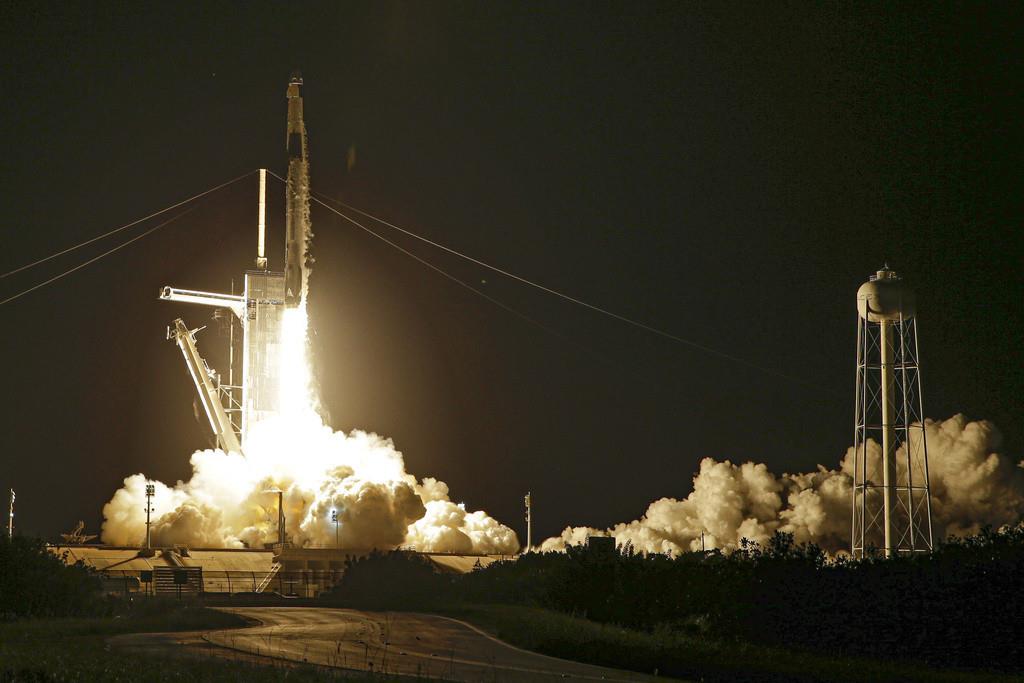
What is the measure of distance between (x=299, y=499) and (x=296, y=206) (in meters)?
17.6

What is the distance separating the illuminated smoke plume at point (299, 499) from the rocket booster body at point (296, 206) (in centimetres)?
171

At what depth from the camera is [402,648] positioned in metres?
30.0

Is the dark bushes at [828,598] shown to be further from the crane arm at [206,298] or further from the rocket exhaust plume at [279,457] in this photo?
the crane arm at [206,298]

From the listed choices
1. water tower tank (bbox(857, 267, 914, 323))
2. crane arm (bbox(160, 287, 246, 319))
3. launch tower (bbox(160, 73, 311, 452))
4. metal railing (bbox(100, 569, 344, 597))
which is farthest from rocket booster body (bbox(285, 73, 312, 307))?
water tower tank (bbox(857, 267, 914, 323))

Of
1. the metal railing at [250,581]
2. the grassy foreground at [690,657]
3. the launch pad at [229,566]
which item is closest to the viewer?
the grassy foreground at [690,657]

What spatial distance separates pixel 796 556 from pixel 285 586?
3471 centimetres

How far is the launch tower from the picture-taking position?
84.1 meters

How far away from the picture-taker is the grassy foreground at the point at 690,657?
27016 mm

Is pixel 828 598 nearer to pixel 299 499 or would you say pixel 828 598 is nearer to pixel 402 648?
pixel 402 648

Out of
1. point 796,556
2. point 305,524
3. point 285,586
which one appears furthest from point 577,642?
point 305,524

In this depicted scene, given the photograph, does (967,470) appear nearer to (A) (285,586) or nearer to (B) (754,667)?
(A) (285,586)

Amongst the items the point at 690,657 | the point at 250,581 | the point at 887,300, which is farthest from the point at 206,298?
the point at 690,657

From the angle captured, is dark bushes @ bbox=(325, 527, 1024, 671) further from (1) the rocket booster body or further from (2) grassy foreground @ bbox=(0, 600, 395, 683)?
(1) the rocket booster body

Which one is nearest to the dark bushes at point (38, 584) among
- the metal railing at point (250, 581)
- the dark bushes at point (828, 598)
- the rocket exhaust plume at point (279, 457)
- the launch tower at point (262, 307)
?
the dark bushes at point (828, 598)
